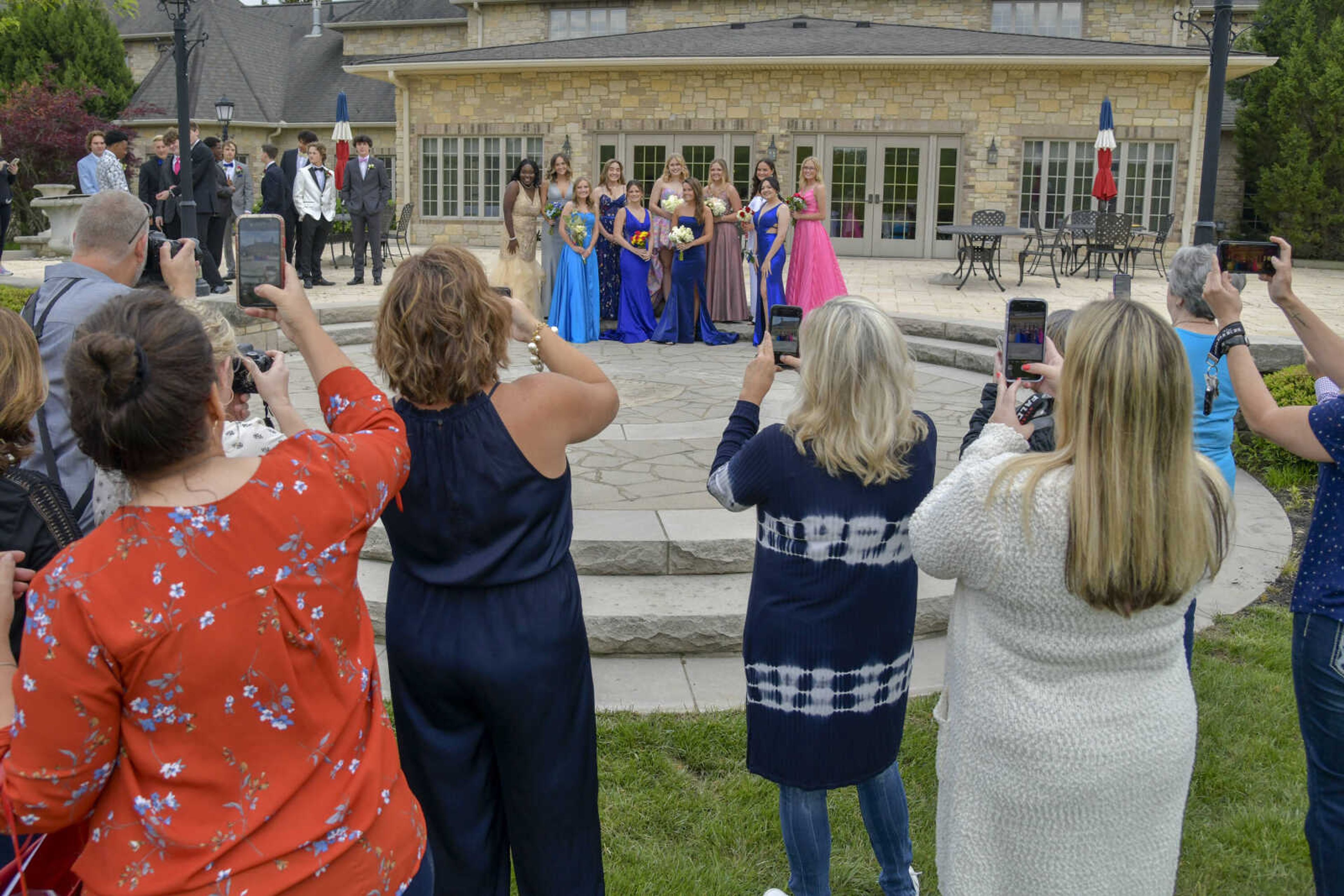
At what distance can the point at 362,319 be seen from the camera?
1202 centimetres

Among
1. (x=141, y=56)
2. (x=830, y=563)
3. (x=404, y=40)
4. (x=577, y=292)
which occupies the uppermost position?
(x=404, y=40)

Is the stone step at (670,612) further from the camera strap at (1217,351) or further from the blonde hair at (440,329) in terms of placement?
the blonde hair at (440,329)

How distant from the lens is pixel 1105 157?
53.3 feet

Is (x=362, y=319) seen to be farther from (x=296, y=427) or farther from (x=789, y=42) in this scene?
(x=789, y=42)

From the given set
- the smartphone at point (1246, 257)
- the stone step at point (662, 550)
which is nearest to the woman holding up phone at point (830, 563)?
the smartphone at point (1246, 257)

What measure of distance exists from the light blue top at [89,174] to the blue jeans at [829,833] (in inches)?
551

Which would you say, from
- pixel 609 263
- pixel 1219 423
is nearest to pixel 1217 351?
pixel 1219 423

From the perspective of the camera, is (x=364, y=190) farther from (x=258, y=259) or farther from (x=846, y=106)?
(x=258, y=259)

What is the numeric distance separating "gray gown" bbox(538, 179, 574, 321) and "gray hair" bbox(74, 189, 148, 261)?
846 cm

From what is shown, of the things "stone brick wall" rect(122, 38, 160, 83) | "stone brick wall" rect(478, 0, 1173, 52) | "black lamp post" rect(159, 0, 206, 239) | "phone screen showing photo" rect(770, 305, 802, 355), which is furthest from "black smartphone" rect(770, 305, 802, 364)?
"stone brick wall" rect(122, 38, 160, 83)

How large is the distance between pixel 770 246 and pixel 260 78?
2185 cm

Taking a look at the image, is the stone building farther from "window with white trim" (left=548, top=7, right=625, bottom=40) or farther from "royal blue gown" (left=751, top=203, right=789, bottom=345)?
"royal blue gown" (left=751, top=203, right=789, bottom=345)

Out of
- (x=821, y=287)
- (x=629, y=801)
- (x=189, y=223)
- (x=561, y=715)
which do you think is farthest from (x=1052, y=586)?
(x=189, y=223)

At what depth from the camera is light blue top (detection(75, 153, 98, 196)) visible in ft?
46.4
